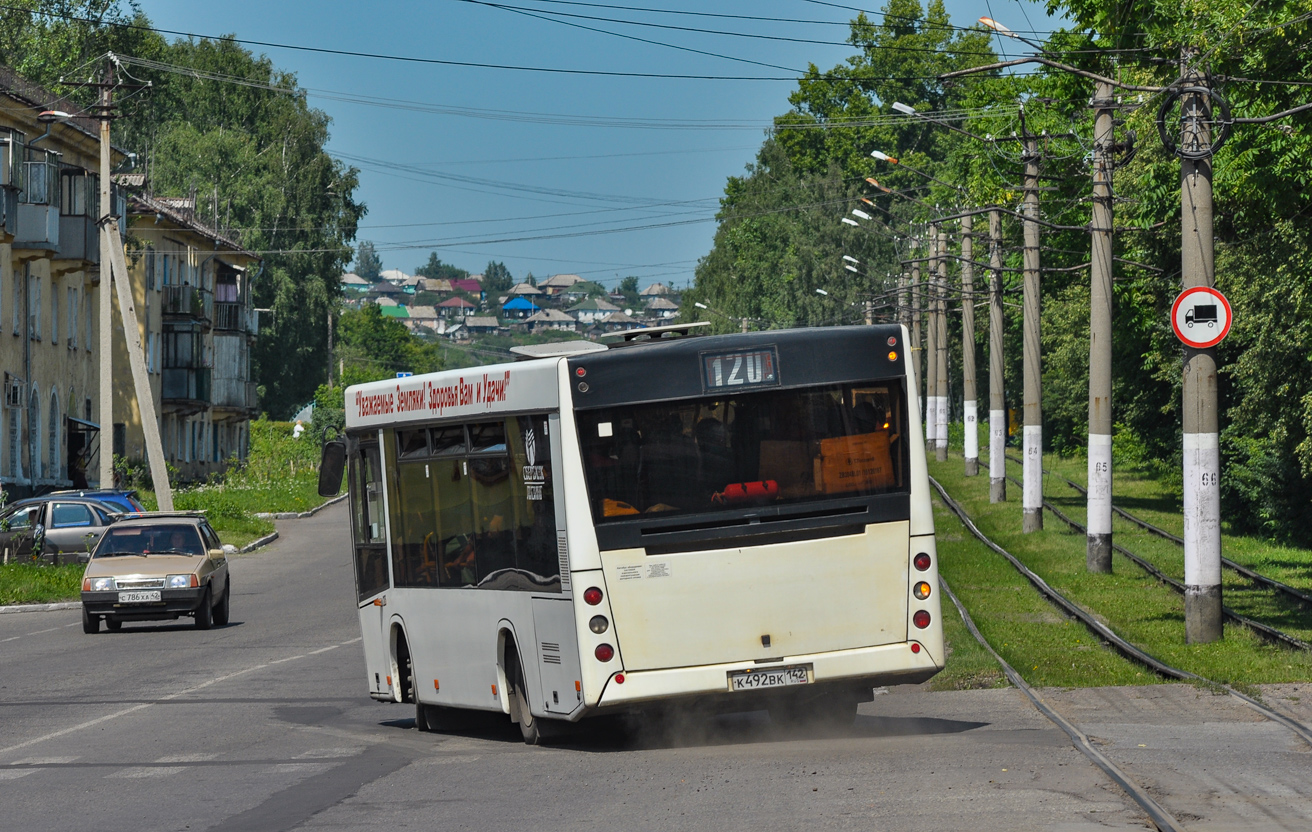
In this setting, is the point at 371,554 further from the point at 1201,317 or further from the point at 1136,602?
the point at 1136,602

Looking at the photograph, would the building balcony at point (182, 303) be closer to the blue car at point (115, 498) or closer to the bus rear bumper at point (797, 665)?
the blue car at point (115, 498)

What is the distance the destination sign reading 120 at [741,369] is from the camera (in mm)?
12656

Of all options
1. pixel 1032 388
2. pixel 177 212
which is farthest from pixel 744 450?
pixel 177 212

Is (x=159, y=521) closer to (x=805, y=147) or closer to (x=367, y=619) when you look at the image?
(x=367, y=619)

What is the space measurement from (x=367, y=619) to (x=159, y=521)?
13.2 meters

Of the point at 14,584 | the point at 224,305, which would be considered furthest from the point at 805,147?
the point at 14,584

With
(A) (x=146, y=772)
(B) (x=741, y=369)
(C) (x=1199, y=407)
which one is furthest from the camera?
(C) (x=1199, y=407)

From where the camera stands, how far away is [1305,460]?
30.3m

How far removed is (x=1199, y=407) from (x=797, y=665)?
873 cm

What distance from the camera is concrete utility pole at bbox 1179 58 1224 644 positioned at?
19.4 meters

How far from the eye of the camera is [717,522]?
12484 millimetres

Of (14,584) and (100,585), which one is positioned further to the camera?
(14,584)

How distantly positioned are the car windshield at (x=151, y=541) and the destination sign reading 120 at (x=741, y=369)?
55.3 ft

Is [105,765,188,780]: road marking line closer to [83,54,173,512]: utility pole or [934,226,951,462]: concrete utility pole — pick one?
[83,54,173,512]: utility pole
